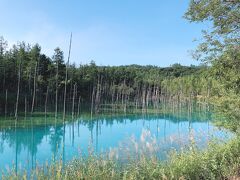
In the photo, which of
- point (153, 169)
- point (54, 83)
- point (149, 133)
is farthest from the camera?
point (54, 83)

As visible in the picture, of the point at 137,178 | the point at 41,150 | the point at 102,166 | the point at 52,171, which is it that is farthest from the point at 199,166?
the point at 41,150

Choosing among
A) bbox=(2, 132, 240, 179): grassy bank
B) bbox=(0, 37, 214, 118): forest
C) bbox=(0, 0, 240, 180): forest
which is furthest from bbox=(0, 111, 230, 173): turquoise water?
bbox=(2, 132, 240, 179): grassy bank

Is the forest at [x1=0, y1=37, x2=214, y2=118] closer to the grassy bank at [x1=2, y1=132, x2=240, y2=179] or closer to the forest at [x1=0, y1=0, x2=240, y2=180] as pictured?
the forest at [x1=0, y1=0, x2=240, y2=180]

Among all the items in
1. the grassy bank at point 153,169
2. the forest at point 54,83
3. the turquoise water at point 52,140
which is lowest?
the turquoise water at point 52,140

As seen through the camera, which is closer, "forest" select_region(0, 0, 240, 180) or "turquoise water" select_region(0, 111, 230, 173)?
"forest" select_region(0, 0, 240, 180)

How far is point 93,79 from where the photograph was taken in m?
60.1

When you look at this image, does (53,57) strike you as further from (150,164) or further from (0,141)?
(150,164)

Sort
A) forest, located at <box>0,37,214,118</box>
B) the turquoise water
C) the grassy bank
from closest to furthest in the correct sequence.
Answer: the grassy bank < the turquoise water < forest, located at <box>0,37,214,118</box>

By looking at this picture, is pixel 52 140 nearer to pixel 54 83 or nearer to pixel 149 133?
pixel 149 133

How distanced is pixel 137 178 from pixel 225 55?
394 cm

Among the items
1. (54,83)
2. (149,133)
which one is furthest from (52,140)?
(54,83)

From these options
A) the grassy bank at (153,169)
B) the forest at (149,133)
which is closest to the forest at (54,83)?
the forest at (149,133)

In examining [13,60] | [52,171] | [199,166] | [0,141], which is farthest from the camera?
[13,60]

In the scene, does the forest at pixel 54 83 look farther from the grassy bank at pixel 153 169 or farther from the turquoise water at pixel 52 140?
the grassy bank at pixel 153 169
